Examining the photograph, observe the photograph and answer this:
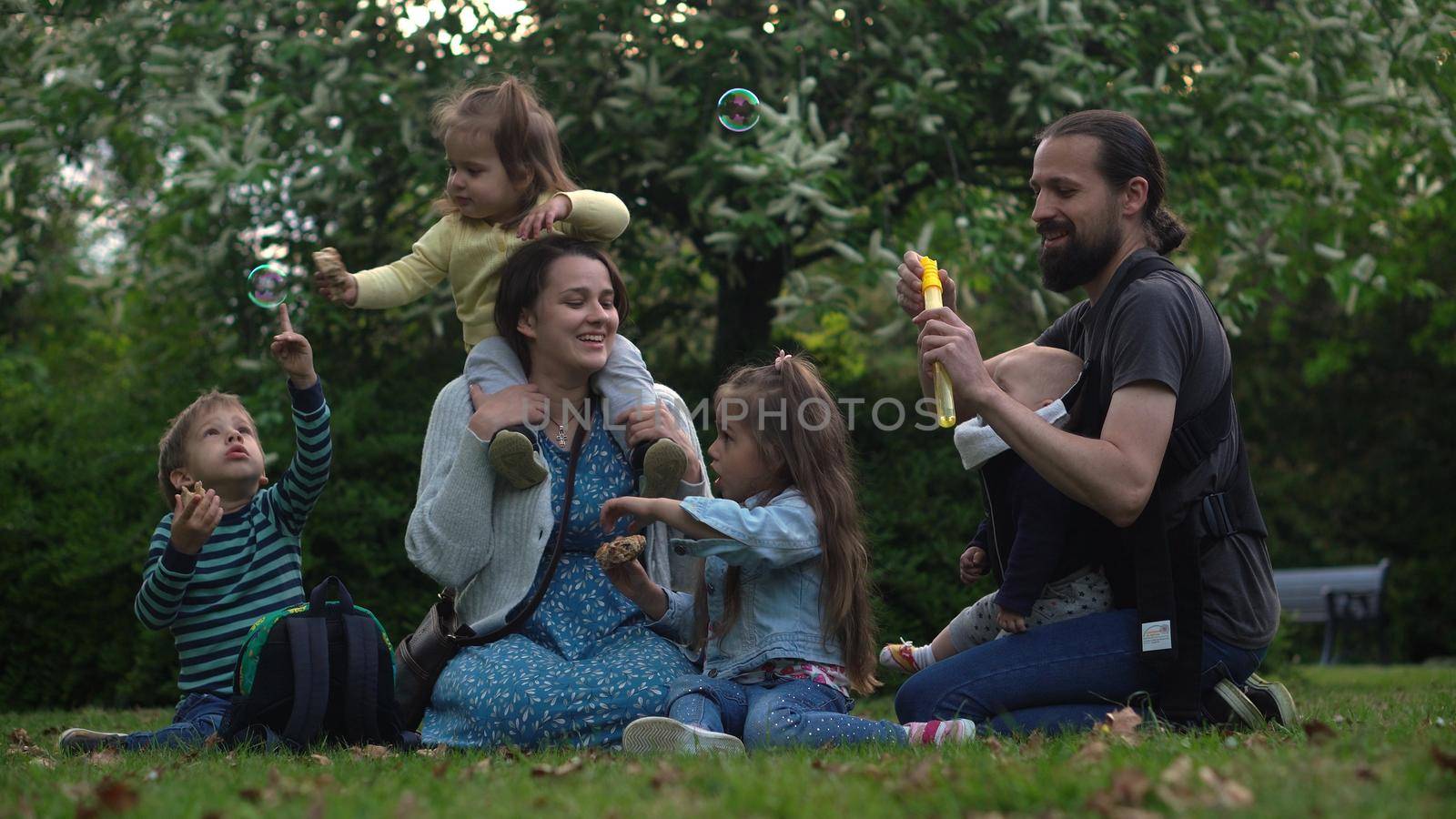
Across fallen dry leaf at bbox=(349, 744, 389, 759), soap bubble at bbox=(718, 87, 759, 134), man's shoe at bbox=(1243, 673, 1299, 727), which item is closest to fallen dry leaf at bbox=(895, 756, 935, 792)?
man's shoe at bbox=(1243, 673, 1299, 727)

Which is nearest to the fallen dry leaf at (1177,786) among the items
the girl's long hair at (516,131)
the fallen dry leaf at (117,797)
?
the fallen dry leaf at (117,797)

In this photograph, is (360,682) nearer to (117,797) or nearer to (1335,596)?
(117,797)

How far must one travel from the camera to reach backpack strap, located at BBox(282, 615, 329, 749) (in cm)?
446

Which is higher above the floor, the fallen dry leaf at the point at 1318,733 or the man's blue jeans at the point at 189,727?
the fallen dry leaf at the point at 1318,733

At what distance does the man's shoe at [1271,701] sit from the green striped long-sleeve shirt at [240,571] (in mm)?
3161

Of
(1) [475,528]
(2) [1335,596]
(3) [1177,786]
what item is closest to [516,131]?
(1) [475,528]

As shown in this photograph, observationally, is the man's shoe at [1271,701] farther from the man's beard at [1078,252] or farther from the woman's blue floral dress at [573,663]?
the woman's blue floral dress at [573,663]

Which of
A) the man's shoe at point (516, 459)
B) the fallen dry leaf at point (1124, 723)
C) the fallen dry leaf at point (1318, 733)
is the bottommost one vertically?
the fallen dry leaf at point (1124, 723)

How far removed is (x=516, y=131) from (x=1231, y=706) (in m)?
3.04

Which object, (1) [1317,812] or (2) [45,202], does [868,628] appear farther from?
(2) [45,202]

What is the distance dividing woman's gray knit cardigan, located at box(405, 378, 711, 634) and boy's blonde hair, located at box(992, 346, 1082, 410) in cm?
114

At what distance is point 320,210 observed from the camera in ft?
28.2

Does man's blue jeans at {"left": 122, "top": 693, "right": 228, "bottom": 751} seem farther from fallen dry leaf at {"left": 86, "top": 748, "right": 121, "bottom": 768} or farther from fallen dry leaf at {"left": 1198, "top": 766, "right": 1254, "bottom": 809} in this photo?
fallen dry leaf at {"left": 1198, "top": 766, "right": 1254, "bottom": 809}

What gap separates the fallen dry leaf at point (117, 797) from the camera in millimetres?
2906
